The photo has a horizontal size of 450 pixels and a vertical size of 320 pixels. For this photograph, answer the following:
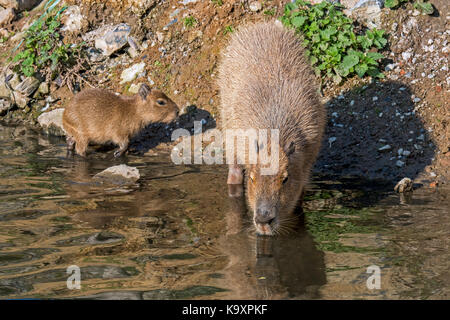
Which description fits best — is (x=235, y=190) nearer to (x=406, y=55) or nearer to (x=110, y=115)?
(x=110, y=115)

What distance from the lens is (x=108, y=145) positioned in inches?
339

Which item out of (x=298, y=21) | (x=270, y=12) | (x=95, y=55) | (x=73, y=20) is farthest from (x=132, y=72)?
(x=298, y=21)

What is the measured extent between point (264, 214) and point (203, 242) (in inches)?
21.8

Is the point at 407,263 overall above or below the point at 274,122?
below

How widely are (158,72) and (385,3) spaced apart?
11.5 ft

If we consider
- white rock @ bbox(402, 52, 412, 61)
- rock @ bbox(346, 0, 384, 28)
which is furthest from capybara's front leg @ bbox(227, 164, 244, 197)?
rock @ bbox(346, 0, 384, 28)

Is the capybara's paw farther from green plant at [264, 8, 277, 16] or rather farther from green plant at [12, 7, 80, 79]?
green plant at [12, 7, 80, 79]

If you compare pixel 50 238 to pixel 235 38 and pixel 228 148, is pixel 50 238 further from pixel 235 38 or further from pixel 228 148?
pixel 235 38

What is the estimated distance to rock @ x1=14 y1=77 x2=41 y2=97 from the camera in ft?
30.5

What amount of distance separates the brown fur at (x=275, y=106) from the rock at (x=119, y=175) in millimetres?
1100

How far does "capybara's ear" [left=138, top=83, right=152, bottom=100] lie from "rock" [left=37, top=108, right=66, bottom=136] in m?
1.46

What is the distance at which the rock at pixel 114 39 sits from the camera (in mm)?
9344
